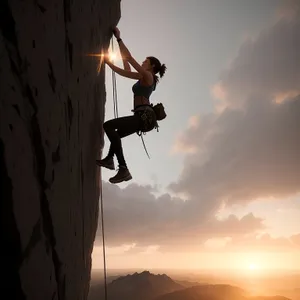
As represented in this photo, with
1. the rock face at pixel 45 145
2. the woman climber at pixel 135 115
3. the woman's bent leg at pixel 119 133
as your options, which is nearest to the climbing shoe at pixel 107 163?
the woman climber at pixel 135 115

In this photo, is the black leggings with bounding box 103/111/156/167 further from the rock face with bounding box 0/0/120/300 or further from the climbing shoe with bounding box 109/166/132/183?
the rock face with bounding box 0/0/120/300

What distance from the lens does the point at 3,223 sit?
309 centimetres

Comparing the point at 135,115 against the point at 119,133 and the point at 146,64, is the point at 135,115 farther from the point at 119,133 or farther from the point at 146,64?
the point at 146,64

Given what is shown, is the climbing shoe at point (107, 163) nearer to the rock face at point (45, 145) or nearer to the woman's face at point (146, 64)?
the rock face at point (45, 145)

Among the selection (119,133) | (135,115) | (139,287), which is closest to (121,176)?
(119,133)

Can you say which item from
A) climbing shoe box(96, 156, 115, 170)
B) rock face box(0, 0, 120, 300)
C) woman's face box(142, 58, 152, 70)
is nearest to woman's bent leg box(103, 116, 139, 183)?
climbing shoe box(96, 156, 115, 170)

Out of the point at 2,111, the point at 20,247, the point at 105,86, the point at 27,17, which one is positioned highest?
the point at 105,86

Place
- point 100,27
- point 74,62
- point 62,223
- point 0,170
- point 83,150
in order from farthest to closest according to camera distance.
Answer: point 100,27, point 83,150, point 74,62, point 62,223, point 0,170

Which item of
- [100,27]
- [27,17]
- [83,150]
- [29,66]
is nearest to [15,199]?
[29,66]

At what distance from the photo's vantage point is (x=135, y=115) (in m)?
6.13

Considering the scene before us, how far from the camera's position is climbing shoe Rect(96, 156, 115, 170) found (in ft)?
19.0

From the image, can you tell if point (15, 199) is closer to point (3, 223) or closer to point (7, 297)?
point (3, 223)

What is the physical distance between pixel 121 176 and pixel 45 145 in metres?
2.19

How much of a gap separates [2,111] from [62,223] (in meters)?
1.83
